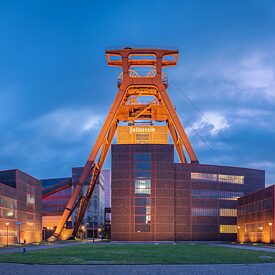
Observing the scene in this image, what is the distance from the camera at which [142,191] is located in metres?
78.7

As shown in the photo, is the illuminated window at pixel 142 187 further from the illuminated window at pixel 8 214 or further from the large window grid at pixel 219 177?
the illuminated window at pixel 8 214

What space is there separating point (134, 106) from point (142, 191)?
61.5ft

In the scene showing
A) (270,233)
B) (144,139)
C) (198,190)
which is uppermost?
(144,139)

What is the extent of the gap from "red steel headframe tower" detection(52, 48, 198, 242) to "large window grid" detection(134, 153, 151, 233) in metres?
8.07

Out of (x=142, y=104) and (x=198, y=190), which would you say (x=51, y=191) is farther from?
(x=198, y=190)

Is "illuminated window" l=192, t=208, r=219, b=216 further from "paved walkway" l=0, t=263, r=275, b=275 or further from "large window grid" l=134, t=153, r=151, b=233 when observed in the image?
"paved walkway" l=0, t=263, r=275, b=275

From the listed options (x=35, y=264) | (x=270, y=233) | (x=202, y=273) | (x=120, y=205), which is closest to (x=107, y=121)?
(x=120, y=205)

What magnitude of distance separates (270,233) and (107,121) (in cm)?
3448

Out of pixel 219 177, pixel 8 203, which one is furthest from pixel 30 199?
pixel 219 177

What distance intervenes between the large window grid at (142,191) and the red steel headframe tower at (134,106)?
8.07 m

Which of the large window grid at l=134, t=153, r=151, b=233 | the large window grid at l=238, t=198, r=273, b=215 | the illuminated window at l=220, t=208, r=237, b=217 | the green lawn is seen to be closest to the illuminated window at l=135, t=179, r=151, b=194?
the large window grid at l=134, t=153, r=151, b=233

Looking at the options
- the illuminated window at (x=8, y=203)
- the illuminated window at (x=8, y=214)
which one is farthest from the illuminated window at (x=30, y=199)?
the illuminated window at (x=8, y=214)

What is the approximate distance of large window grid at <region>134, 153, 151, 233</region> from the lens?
3071 inches

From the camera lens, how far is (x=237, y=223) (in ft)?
263
